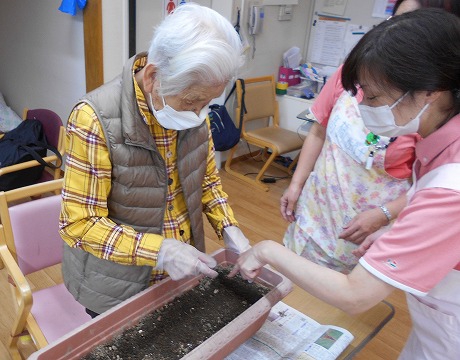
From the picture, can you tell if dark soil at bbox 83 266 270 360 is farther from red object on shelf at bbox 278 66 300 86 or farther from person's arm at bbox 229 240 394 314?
red object on shelf at bbox 278 66 300 86

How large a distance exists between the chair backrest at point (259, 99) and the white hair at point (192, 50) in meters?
2.83

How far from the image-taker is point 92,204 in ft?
3.20

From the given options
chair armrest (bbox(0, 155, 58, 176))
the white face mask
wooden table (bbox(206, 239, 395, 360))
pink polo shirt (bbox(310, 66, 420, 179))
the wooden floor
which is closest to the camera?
the white face mask

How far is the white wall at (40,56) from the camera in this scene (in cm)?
296

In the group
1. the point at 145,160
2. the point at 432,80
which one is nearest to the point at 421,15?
the point at 432,80

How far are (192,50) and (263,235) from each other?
90.5 inches

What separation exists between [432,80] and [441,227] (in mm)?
264

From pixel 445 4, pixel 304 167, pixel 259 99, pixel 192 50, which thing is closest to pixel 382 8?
pixel 259 99

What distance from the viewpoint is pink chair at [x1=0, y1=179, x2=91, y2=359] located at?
1.34 m

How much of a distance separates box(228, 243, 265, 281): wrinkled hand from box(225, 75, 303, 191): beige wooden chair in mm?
2628

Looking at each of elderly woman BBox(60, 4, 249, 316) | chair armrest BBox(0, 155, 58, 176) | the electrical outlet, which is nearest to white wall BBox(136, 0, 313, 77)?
the electrical outlet

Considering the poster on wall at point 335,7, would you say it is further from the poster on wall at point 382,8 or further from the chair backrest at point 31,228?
the chair backrest at point 31,228

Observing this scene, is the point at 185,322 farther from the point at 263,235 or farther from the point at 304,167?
the point at 263,235

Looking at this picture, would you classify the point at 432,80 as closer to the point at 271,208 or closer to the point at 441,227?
the point at 441,227
